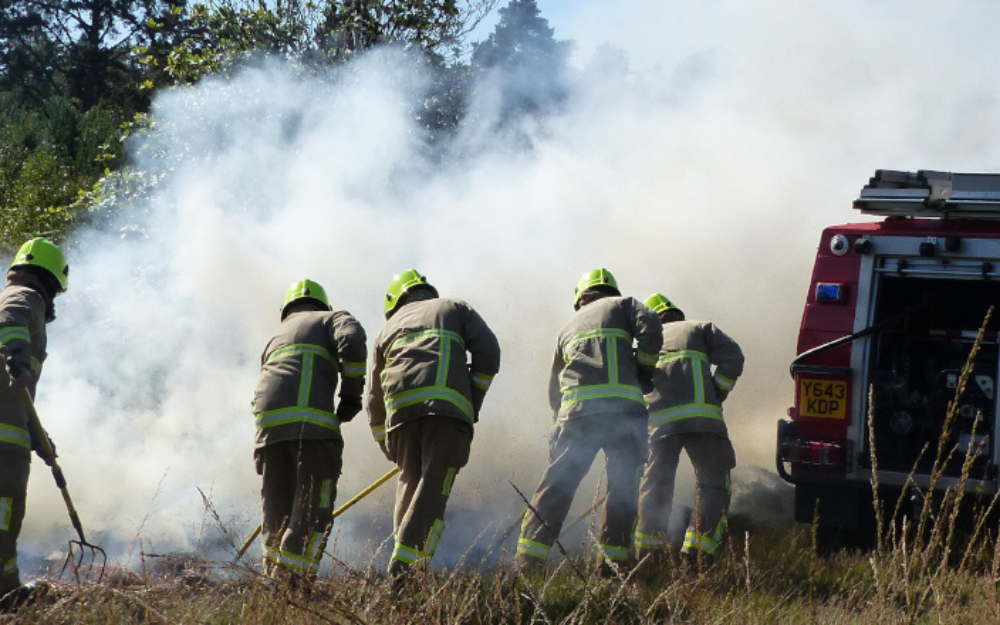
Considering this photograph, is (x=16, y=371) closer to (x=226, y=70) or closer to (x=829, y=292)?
(x=829, y=292)

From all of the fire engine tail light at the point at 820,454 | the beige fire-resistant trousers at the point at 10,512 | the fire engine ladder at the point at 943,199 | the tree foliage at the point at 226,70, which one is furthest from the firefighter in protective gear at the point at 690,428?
the tree foliage at the point at 226,70

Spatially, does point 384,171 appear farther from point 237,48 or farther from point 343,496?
point 343,496

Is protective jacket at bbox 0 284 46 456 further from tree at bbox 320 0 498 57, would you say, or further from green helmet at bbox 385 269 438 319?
tree at bbox 320 0 498 57

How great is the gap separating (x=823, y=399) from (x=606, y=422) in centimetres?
125

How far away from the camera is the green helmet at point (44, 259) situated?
556 cm

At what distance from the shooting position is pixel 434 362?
5699mm

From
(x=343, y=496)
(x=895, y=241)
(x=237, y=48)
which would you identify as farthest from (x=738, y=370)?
(x=237, y=48)

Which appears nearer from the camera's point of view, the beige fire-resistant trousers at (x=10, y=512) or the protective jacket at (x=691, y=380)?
the beige fire-resistant trousers at (x=10, y=512)

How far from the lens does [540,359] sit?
9.98m

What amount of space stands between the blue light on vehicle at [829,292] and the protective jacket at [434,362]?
74.1 inches

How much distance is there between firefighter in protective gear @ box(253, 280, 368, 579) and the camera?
555 centimetres

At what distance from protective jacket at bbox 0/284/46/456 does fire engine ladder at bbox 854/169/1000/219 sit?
4.21 meters

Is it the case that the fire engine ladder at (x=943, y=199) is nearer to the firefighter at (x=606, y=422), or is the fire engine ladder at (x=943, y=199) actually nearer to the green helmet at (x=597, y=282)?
the firefighter at (x=606, y=422)

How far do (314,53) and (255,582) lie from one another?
10.2 meters
